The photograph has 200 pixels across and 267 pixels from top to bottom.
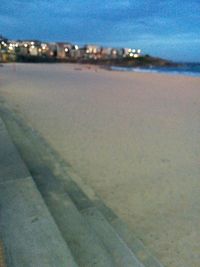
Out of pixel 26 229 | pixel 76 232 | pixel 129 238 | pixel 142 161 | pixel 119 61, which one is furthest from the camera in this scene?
pixel 119 61

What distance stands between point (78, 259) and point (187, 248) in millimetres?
884

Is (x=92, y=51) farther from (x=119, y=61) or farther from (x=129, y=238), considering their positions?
(x=129, y=238)

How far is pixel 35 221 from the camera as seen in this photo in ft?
6.33

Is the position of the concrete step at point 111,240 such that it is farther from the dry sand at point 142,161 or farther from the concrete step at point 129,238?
the dry sand at point 142,161

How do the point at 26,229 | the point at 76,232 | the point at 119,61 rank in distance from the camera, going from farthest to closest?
the point at 119,61 < the point at 76,232 < the point at 26,229

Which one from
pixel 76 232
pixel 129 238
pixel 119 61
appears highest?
pixel 76 232

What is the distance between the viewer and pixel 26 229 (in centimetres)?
185

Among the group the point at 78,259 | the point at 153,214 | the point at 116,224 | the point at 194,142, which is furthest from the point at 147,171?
the point at 78,259

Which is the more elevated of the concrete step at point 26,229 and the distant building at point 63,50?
the concrete step at point 26,229

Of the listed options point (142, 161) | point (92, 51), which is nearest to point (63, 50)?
→ point (92, 51)

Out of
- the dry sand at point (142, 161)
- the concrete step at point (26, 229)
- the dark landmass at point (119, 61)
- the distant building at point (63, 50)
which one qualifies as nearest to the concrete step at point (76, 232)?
the concrete step at point (26, 229)

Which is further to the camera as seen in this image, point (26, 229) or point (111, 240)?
point (111, 240)

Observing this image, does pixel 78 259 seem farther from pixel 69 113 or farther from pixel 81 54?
pixel 81 54

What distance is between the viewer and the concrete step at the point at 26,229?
1.62 metres
